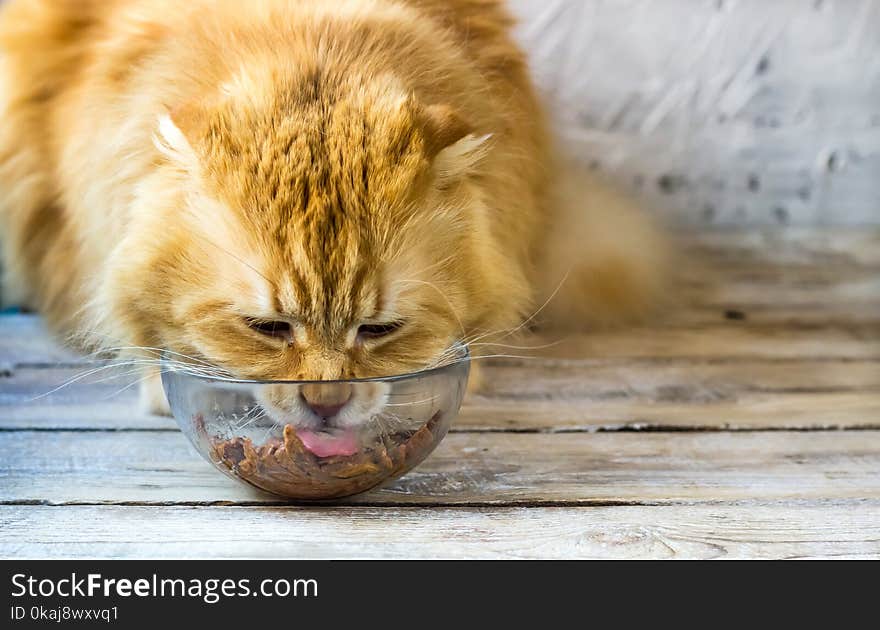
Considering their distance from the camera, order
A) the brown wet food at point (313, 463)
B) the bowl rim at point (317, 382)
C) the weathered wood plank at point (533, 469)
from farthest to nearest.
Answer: the weathered wood plank at point (533, 469)
the brown wet food at point (313, 463)
the bowl rim at point (317, 382)

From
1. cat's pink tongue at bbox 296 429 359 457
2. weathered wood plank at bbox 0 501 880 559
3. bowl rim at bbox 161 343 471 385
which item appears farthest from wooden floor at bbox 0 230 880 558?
bowl rim at bbox 161 343 471 385

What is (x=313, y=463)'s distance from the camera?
1305 millimetres

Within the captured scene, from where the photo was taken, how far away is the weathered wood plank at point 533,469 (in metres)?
1.45

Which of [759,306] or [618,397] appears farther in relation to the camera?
[759,306]

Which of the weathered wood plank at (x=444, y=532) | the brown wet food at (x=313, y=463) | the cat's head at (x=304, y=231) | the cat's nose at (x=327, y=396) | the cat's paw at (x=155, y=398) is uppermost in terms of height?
the cat's head at (x=304, y=231)

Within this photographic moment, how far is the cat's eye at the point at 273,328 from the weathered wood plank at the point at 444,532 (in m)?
0.25

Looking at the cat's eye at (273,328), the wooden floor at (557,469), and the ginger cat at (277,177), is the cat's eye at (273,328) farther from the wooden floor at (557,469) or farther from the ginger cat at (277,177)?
the wooden floor at (557,469)

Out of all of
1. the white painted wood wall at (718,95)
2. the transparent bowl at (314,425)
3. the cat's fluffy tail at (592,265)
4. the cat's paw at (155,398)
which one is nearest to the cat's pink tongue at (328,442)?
the transparent bowl at (314,425)

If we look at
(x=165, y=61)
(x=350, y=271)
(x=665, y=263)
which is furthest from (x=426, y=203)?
(x=665, y=263)

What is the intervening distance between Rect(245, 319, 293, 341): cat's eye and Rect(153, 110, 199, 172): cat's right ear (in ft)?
0.78

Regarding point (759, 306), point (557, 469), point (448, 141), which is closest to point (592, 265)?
point (759, 306)

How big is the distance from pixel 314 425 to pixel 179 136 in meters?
0.45

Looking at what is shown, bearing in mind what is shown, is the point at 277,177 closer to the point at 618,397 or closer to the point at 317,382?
the point at 317,382

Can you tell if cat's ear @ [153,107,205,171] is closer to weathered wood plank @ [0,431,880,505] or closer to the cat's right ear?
the cat's right ear
